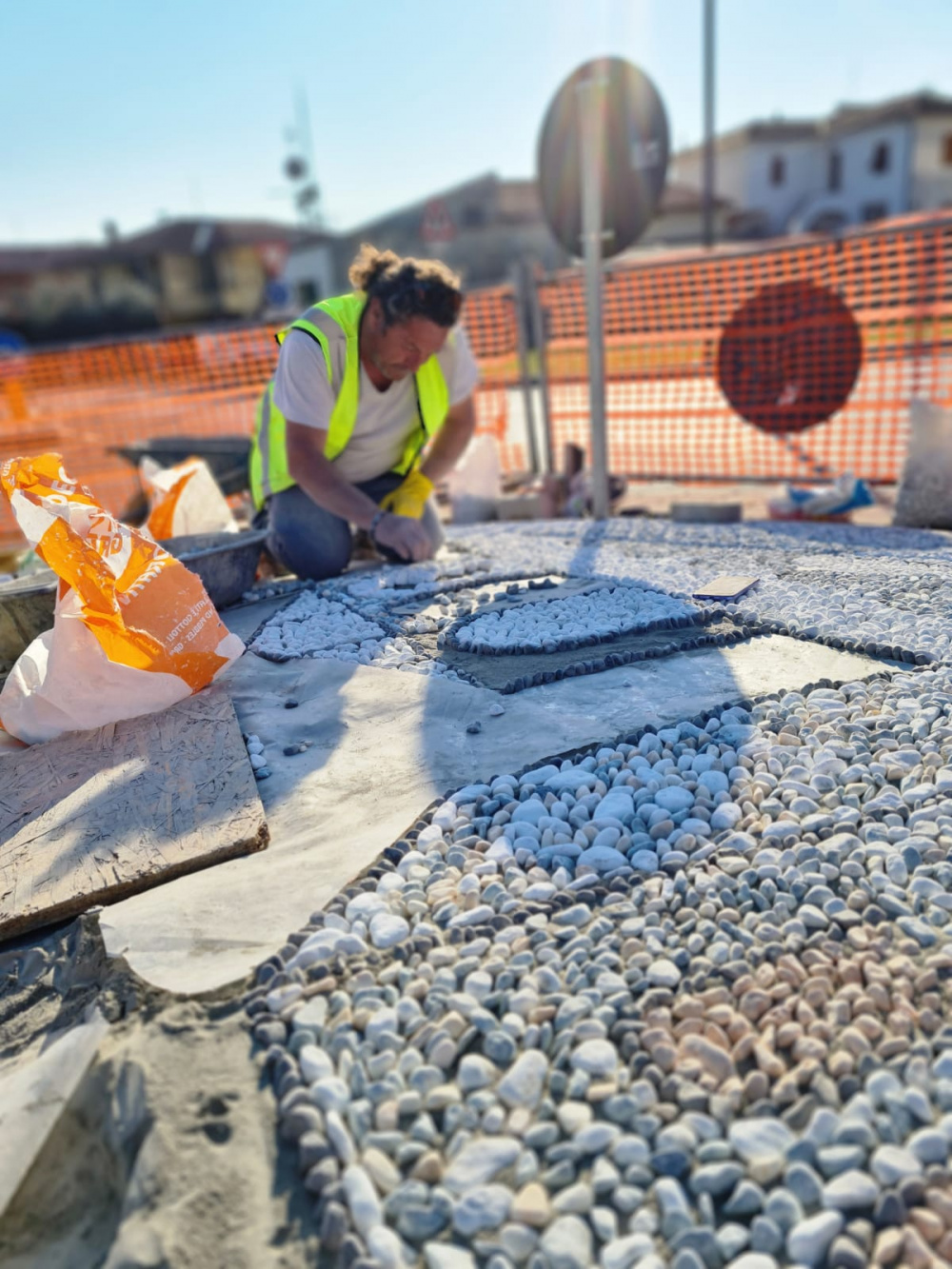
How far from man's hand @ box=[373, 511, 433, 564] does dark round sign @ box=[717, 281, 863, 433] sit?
3.83 meters

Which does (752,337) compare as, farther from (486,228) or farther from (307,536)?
(486,228)

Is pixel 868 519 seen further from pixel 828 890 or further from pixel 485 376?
pixel 828 890

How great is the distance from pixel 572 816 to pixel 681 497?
493 centimetres

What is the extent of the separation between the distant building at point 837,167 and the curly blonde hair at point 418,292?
37.2 metres

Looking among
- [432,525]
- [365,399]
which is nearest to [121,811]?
[365,399]

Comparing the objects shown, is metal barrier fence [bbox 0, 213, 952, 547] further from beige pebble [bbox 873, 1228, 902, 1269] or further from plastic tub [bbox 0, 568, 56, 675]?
beige pebble [bbox 873, 1228, 902, 1269]

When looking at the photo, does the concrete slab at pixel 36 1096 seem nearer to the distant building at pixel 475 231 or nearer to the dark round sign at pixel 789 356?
the dark round sign at pixel 789 356

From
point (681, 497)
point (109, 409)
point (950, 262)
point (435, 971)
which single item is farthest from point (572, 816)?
point (109, 409)

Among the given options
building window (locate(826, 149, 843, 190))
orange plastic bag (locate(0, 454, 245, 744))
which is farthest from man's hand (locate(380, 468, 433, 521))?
building window (locate(826, 149, 843, 190))

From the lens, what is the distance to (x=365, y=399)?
4.23 m

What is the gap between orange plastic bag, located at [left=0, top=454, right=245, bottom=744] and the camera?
2746mm

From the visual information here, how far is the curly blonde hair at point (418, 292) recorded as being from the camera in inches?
147

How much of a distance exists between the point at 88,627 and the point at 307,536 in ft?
5.40

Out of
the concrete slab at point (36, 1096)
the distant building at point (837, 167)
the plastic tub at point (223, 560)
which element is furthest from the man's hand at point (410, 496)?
the distant building at point (837, 167)
